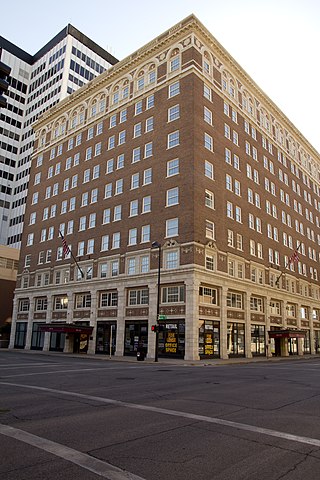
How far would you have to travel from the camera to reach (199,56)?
143 feet

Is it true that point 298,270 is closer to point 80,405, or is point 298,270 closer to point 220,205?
point 220,205

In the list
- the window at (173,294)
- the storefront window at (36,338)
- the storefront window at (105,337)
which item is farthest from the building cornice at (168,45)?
the storefront window at (36,338)

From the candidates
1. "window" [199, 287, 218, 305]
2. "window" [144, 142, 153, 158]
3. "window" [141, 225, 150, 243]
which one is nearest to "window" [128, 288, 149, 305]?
"window" [141, 225, 150, 243]

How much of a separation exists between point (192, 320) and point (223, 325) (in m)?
5.12

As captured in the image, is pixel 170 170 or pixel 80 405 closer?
pixel 80 405

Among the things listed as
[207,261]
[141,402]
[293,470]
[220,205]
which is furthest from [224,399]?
[220,205]

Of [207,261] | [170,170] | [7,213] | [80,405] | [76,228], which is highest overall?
[7,213]

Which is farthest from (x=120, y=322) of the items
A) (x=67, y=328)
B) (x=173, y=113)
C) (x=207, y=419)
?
(x=207, y=419)

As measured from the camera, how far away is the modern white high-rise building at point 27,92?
83.8 meters

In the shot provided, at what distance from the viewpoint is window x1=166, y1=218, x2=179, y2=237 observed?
38.3 metres

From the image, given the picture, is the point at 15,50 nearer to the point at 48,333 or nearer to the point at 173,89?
the point at 173,89

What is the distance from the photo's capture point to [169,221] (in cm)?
3919

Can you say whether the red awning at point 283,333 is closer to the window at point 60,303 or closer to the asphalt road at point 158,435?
the window at point 60,303

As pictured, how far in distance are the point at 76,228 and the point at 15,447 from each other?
1770 inches
